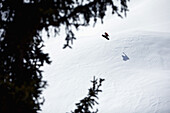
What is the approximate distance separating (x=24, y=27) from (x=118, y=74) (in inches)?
817

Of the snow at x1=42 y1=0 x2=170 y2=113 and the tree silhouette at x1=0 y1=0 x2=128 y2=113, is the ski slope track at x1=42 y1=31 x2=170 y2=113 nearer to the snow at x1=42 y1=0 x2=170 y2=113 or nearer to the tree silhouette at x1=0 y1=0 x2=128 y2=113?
the snow at x1=42 y1=0 x2=170 y2=113

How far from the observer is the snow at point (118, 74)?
17.4 m

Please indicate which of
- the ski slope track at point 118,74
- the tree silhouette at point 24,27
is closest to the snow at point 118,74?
the ski slope track at point 118,74

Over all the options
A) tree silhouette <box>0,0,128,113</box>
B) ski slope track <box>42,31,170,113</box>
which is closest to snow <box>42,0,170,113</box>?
ski slope track <box>42,31,170,113</box>

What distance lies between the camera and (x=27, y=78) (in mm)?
3969

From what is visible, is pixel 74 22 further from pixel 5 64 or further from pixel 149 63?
pixel 149 63

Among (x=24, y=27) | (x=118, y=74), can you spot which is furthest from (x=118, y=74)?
Answer: (x=24, y=27)

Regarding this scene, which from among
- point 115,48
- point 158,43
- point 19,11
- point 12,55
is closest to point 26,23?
point 19,11

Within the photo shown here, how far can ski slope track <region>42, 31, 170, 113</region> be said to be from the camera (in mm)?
17422

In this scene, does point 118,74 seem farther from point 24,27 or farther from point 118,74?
point 24,27

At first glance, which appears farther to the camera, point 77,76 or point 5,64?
point 77,76

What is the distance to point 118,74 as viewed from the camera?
23.5 metres

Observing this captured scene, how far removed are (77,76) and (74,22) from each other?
69.7ft

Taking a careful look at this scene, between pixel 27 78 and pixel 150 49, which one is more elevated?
pixel 150 49
